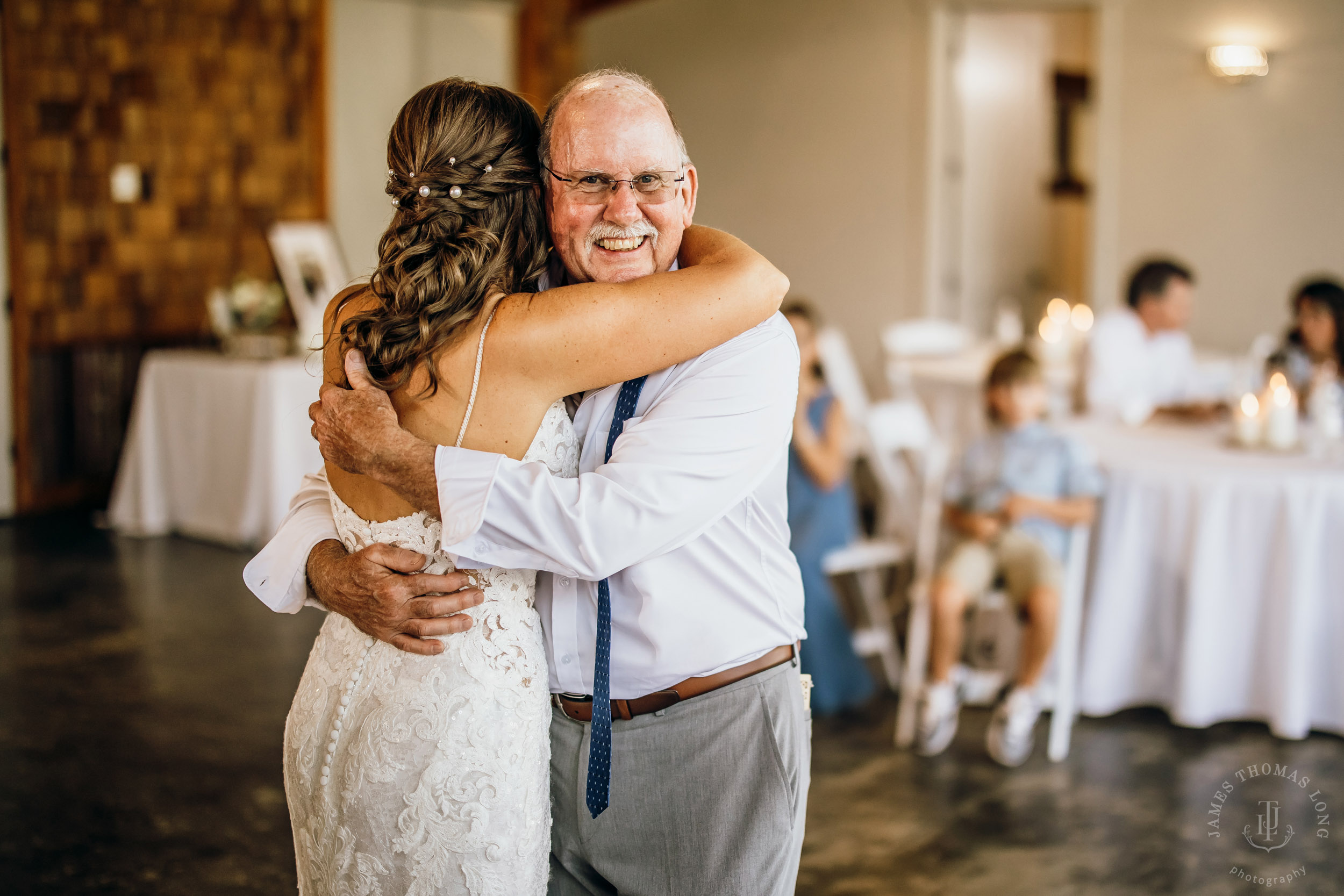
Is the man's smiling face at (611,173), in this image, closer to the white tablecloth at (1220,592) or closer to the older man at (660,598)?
the older man at (660,598)

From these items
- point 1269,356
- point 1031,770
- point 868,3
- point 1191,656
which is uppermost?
point 868,3

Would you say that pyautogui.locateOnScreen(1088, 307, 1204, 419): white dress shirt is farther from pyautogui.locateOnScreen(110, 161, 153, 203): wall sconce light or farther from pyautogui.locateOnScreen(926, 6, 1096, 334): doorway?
pyautogui.locateOnScreen(110, 161, 153, 203): wall sconce light

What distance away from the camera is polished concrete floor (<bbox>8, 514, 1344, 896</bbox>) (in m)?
2.75

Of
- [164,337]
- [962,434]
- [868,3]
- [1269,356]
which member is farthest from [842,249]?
[164,337]

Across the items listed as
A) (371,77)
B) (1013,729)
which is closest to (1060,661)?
(1013,729)

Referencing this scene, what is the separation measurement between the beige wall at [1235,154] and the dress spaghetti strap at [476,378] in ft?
20.7

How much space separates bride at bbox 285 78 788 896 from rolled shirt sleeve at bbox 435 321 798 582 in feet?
0.20

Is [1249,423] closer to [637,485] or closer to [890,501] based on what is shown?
[890,501]

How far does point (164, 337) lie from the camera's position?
7.29 m

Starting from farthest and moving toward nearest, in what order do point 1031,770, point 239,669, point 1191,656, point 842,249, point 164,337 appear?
1. point 842,249
2. point 164,337
3. point 239,669
4. point 1191,656
5. point 1031,770

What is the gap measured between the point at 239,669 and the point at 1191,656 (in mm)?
3213

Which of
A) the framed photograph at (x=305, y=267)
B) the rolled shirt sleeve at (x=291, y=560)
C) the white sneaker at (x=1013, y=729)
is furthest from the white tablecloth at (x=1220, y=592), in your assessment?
the framed photograph at (x=305, y=267)

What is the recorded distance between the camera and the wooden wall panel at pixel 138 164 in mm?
6594

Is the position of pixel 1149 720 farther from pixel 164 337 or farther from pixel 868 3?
pixel 164 337
